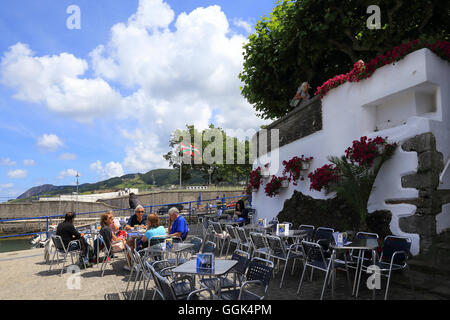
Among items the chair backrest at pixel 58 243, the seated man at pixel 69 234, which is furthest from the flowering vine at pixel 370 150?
the chair backrest at pixel 58 243

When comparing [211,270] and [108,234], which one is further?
[108,234]

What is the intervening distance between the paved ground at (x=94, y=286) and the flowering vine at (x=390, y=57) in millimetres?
4088

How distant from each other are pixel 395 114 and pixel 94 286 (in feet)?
21.5

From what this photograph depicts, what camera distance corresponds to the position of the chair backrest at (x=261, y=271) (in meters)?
2.97

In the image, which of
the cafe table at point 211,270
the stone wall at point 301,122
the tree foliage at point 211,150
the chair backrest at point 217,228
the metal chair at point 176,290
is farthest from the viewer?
the tree foliage at point 211,150

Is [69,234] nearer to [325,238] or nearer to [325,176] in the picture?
[325,238]

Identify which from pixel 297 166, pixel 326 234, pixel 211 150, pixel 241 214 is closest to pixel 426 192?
pixel 326 234

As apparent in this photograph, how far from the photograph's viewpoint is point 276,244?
521 centimetres

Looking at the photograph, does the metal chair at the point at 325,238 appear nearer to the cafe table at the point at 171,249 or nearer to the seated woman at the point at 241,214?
the cafe table at the point at 171,249

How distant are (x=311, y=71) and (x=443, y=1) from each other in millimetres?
4088

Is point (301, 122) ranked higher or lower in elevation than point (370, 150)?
higher

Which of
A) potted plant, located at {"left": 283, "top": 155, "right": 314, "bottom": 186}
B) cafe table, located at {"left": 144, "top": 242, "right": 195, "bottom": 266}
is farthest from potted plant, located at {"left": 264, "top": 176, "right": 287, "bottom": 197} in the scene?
cafe table, located at {"left": 144, "top": 242, "right": 195, "bottom": 266}
